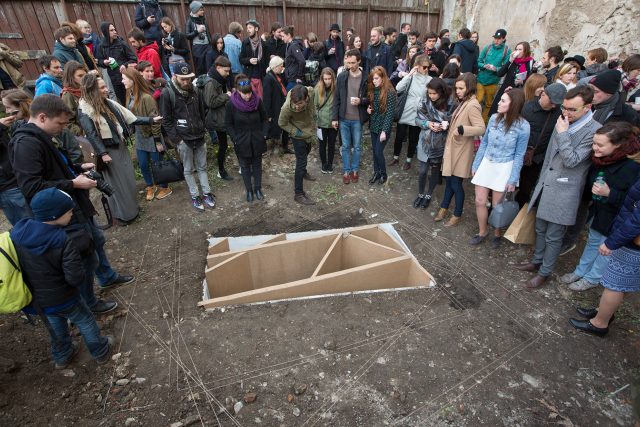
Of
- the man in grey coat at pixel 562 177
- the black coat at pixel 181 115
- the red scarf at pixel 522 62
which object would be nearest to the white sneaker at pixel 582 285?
the man in grey coat at pixel 562 177

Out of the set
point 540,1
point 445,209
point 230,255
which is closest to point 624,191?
point 445,209

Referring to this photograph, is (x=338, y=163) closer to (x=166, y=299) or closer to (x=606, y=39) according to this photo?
(x=166, y=299)

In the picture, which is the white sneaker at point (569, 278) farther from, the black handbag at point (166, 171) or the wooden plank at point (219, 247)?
the black handbag at point (166, 171)

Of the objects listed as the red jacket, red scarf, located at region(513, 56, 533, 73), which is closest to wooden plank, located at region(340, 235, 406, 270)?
red scarf, located at region(513, 56, 533, 73)

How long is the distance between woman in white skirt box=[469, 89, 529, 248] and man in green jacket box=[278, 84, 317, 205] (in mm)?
2465

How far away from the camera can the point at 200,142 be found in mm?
5441

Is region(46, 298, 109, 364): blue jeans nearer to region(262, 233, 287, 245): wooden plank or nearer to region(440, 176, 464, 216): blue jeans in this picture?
region(262, 233, 287, 245): wooden plank

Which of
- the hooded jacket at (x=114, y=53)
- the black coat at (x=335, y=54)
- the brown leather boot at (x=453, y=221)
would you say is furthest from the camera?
the black coat at (x=335, y=54)

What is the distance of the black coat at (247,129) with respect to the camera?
518cm

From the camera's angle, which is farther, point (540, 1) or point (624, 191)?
point (540, 1)

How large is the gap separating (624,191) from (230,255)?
4173 mm

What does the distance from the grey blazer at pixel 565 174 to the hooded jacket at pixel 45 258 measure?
439 centimetres

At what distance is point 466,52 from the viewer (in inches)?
295

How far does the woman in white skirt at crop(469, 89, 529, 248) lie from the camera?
404cm
